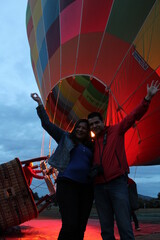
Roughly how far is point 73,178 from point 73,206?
8.2 inches

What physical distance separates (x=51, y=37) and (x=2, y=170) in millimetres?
3252

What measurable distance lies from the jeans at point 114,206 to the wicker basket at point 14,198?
1624 mm

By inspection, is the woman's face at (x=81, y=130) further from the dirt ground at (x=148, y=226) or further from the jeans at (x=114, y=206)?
the dirt ground at (x=148, y=226)

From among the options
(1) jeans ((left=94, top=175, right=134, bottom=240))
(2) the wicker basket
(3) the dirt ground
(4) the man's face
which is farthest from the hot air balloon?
(1) jeans ((left=94, top=175, right=134, bottom=240))

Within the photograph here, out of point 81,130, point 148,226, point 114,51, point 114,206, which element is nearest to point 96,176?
point 114,206

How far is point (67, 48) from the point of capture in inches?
207

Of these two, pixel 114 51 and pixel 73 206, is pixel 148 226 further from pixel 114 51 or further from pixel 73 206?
pixel 73 206

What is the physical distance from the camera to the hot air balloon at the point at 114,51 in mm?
4168

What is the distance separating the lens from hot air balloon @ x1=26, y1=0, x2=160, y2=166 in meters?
4.17

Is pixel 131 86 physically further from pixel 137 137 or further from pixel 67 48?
pixel 67 48

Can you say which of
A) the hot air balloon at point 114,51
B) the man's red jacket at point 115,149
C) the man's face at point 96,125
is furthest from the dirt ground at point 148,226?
the man's face at point 96,125

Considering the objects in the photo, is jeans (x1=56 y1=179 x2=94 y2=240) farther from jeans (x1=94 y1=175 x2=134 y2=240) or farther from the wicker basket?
the wicker basket

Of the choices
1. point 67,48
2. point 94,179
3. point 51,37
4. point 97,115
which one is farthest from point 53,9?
point 94,179

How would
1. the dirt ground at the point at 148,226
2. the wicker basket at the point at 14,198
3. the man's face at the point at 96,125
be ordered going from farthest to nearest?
the dirt ground at the point at 148,226 < the wicker basket at the point at 14,198 < the man's face at the point at 96,125
